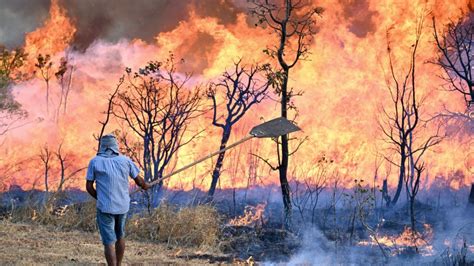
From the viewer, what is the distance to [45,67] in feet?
61.8

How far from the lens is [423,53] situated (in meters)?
17.7

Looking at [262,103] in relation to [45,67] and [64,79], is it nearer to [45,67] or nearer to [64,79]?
[64,79]

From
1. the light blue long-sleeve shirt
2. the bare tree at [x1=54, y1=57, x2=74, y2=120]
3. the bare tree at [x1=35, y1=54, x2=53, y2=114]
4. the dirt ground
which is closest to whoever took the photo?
the light blue long-sleeve shirt

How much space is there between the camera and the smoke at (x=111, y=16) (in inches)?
744

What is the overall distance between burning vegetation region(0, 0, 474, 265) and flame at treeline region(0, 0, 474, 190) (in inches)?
1.7

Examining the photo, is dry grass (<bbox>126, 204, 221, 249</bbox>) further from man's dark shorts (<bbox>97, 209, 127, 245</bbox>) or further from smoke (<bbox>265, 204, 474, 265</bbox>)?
man's dark shorts (<bbox>97, 209, 127, 245</bbox>)

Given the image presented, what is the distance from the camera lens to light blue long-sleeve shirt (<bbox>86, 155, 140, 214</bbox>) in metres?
7.11

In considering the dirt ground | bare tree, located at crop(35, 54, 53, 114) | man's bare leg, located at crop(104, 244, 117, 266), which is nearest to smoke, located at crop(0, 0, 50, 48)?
bare tree, located at crop(35, 54, 53, 114)

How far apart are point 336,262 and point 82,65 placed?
12.1 m

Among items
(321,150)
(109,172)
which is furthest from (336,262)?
(321,150)

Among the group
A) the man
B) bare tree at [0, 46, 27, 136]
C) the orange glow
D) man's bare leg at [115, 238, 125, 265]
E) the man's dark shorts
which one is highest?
the orange glow

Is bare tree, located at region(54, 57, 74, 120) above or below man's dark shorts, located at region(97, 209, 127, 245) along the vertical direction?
above

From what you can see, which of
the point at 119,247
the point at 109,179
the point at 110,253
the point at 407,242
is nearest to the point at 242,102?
the point at 407,242

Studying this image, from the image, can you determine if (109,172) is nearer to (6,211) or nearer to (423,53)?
(6,211)
